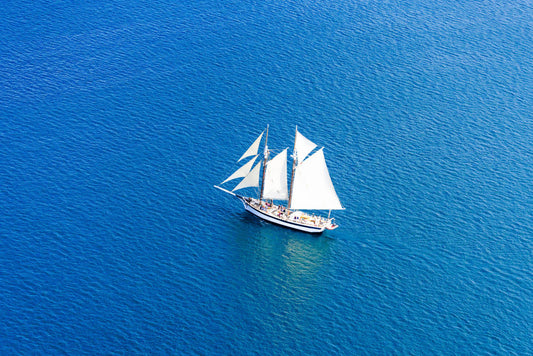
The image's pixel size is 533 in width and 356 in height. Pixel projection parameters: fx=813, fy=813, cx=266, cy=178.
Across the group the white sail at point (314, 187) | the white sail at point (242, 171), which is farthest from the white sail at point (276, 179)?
the white sail at point (242, 171)

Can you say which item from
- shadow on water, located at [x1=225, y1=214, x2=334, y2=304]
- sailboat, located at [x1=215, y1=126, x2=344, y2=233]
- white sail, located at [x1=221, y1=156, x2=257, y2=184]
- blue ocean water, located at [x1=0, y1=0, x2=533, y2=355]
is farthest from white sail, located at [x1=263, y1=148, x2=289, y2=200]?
blue ocean water, located at [x1=0, y1=0, x2=533, y2=355]

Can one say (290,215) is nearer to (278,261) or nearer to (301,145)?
(278,261)

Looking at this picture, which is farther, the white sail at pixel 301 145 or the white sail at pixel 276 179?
the white sail at pixel 276 179

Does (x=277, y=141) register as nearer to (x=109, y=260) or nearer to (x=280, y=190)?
(x=280, y=190)

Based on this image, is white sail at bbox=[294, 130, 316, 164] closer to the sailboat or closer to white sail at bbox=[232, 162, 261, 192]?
the sailboat

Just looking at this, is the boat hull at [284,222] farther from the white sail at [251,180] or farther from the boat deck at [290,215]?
the white sail at [251,180]

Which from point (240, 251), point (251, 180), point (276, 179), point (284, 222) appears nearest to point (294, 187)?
point (276, 179)
